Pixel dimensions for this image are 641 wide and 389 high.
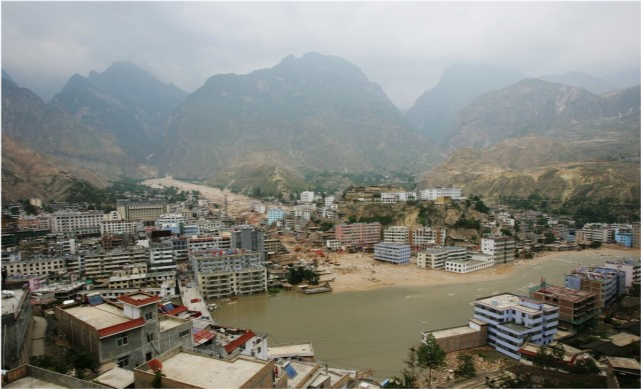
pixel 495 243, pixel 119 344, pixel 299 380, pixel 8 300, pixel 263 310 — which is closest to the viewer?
pixel 119 344

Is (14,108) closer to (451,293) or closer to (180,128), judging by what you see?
(180,128)

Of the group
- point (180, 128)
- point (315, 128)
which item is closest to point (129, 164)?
point (180, 128)

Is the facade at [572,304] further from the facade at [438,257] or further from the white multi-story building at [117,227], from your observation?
the white multi-story building at [117,227]

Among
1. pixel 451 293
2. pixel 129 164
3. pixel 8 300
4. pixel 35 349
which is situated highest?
pixel 129 164

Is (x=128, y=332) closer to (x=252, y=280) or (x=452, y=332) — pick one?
(x=452, y=332)

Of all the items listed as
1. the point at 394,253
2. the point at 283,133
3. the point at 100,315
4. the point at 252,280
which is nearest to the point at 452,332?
the point at 100,315

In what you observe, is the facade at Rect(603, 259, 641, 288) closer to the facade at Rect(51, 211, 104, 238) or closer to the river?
the river

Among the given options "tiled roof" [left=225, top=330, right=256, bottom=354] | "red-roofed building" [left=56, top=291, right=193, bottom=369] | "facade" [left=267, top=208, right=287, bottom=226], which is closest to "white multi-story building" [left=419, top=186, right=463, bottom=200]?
"facade" [left=267, top=208, right=287, bottom=226]
